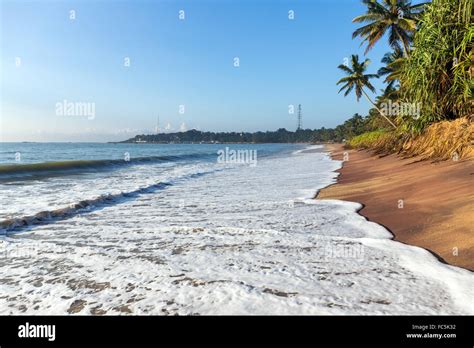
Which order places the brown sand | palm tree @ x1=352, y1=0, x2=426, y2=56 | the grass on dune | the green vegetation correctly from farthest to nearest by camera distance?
palm tree @ x1=352, y1=0, x2=426, y2=56 < the green vegetation < the grass on dune < the brown sand

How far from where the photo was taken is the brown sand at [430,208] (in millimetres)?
4523

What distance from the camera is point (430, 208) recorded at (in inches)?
251

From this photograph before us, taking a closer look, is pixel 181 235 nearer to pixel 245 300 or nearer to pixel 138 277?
pixel 138 277

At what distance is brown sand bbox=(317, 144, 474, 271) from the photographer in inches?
178

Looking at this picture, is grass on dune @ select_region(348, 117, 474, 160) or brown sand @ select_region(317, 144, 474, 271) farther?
grass on dune @ select_region(348, 117, 474, 160)

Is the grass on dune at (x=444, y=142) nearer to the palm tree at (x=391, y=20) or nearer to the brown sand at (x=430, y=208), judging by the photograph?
the brown sand at (x=430, y=208)

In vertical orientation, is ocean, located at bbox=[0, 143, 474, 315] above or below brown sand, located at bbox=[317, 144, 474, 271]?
below

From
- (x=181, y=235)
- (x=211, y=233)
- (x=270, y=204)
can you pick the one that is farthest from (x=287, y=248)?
(x=270, y=204)

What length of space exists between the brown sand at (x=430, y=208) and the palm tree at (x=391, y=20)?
24183 millimetres

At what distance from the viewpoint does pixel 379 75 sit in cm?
3725

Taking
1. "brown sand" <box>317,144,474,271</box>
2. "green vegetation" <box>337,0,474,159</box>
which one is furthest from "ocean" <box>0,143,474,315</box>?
"green vegetation" <box>337,0,474,159</box>

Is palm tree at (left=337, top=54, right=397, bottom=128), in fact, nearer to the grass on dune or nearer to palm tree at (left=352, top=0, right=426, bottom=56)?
palm tree at (left=352, top=0, right=426, bottom=56)

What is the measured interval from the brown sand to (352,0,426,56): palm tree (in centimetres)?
2418

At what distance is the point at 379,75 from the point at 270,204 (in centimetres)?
3541
